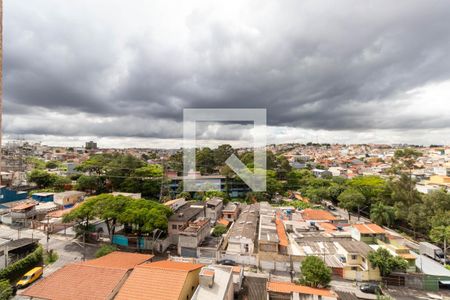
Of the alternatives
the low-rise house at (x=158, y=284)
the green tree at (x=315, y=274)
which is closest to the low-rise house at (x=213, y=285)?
the low-rise house at (x=158, y=284)

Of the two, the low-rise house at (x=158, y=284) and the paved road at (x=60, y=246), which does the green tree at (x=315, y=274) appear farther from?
the paved road at (x=60, y=246)

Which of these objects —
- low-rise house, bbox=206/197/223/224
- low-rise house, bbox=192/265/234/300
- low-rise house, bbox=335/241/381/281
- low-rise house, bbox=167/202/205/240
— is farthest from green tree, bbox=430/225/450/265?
low-rise house, bbox=167/202/205/240

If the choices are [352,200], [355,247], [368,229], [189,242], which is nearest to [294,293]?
[355,247]

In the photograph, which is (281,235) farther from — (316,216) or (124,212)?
(124,212)

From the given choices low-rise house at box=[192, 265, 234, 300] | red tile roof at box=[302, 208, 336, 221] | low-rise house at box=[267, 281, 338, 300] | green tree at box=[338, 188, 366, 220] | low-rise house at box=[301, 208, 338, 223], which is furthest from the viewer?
green tree at box=[338, 188, 366, 220]

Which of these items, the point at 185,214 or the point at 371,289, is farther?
the point at 185,214

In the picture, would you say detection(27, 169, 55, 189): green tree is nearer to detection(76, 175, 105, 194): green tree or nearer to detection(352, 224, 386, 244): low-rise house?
detection(76, 175, 105, 194): green tree
